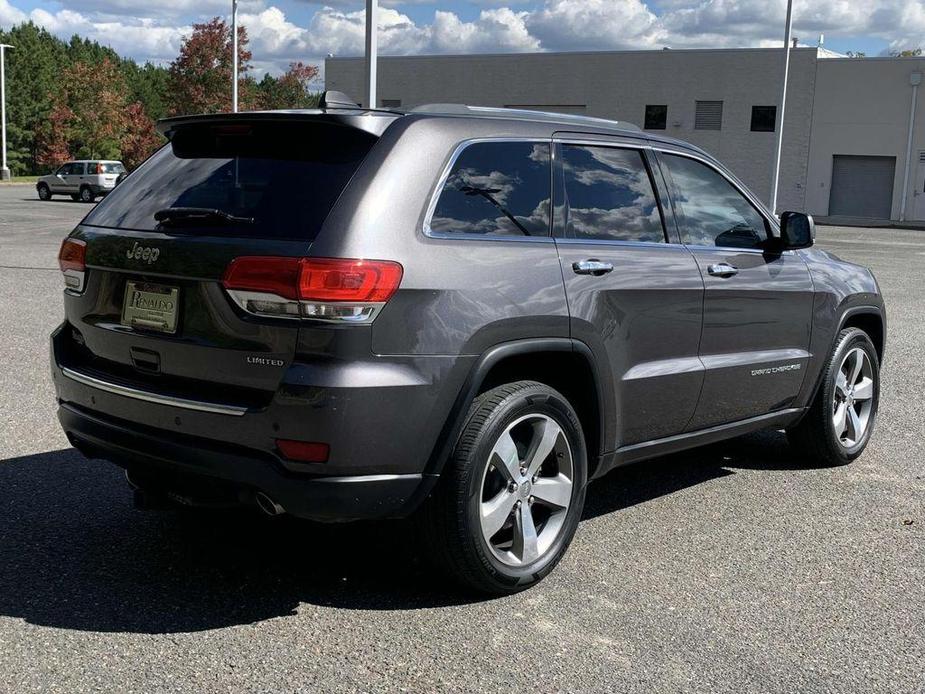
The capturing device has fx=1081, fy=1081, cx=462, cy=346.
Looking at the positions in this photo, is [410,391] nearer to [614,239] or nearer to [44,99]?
[614,239]

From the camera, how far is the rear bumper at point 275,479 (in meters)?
3.56

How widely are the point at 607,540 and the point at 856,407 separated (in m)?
2.41

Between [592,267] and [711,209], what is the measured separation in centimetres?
118

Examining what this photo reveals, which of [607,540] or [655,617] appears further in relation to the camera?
[607,540]

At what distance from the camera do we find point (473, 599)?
4.06m

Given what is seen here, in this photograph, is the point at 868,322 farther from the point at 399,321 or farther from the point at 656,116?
the point at 656,116

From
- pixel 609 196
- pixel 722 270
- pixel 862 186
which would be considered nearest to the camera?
pixel 609 196

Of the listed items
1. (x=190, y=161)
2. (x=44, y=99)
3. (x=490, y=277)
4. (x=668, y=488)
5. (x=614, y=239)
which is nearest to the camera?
(x=490, y=277)

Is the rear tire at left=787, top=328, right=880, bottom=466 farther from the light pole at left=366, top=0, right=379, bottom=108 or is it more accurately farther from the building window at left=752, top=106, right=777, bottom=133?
the building window at left=752, top=106, right=777, bottom=133

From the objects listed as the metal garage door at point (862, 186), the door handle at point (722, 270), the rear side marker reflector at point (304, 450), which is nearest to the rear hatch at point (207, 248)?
the rear side marker reflector at point (304, 450)

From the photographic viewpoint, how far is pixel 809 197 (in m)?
46.6

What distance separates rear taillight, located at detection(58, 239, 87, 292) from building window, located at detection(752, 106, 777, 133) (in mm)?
46227

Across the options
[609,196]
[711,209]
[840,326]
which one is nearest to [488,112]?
[609,196]

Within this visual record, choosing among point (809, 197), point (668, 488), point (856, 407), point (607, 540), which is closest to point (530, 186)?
point (607, 540)
